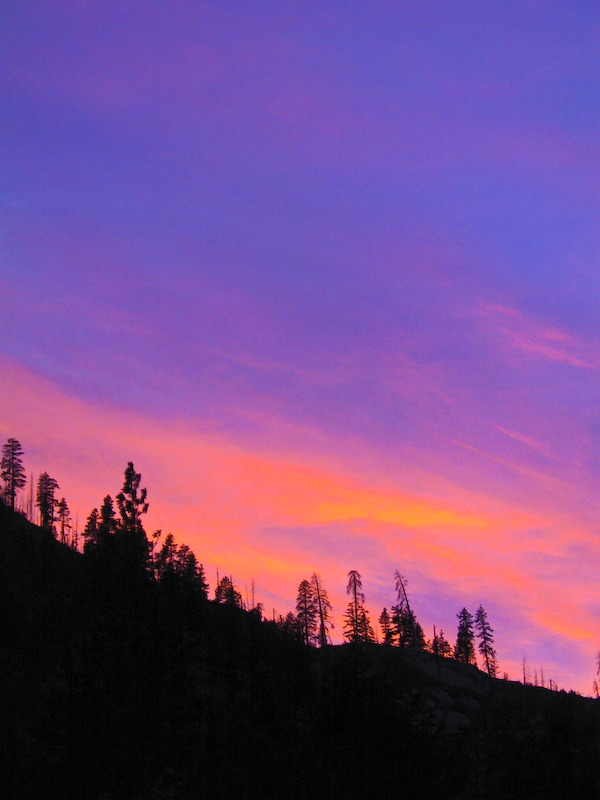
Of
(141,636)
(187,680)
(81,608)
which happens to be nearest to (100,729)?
(141,636)

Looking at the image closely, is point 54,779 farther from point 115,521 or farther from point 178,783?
point 115,521

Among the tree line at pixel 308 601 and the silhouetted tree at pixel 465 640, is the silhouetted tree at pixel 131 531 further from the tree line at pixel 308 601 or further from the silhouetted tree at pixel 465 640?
the silhouetted tree at pixel 465 640

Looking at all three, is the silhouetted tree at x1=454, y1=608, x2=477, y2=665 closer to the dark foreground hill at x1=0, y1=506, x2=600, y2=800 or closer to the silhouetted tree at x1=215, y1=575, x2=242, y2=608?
the silhouetted tree at x1=215, y1=575, x2=242, y2=608

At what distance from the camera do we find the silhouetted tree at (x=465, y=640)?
403 feet

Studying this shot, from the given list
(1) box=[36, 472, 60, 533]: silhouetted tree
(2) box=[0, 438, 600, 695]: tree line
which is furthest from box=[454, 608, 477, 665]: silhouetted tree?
(1) box=[36, 472, 60, 533]: silhouetted tree

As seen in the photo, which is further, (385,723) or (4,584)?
(4,584)

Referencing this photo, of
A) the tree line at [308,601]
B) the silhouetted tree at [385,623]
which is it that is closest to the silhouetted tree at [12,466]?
the tree line at [308,601]

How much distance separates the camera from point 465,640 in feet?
404

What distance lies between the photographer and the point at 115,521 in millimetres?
46750

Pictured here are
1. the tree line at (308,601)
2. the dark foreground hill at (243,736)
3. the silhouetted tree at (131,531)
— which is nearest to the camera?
the dark foreground hill at (243,736)

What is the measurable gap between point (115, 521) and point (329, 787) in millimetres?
29775

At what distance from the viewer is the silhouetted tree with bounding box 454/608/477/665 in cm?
12275

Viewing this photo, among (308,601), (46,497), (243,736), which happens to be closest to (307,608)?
(308,601)

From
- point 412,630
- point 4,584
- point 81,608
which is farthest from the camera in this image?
point 412,630
